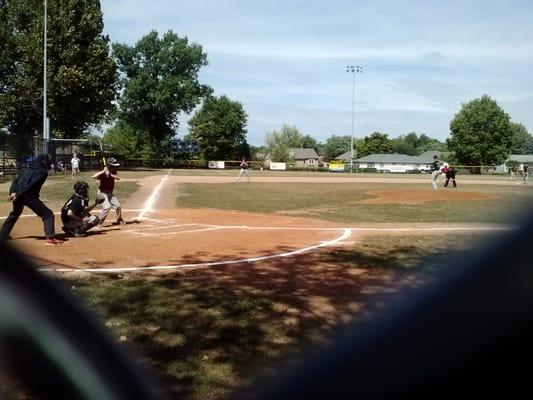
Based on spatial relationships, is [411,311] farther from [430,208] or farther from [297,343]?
[430,208]

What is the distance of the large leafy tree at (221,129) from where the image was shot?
4178 inches

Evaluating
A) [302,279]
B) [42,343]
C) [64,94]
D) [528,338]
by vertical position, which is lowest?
[302,279]

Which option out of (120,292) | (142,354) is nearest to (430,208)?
(120,292)

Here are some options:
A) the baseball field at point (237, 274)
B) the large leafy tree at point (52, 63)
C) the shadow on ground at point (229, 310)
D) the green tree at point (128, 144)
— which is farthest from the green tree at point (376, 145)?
the shadow on ground at point (229, 310)

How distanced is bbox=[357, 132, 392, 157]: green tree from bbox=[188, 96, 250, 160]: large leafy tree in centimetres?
4293

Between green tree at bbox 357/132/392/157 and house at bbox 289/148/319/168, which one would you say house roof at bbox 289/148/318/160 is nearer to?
house at bbox 289/148/319/168

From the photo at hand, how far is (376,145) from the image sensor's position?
145 metres

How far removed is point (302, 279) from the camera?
8.11 meters

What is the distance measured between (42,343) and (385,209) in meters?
19.9

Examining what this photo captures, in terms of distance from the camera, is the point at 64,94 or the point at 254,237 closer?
the point at 254,237

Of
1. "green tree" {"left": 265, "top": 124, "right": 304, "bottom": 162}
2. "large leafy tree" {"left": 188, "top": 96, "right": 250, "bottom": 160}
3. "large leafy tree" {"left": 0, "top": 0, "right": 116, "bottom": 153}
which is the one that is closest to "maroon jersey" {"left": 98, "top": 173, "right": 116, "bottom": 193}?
"large leafy tree" {"left": 0, "top": 0, "right": 116, "bottom": 153}

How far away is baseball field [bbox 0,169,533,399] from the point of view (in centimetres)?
435

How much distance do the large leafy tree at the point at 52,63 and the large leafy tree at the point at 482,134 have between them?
72.2 meters

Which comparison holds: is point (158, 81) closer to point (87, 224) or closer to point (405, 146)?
point (87, 224)
